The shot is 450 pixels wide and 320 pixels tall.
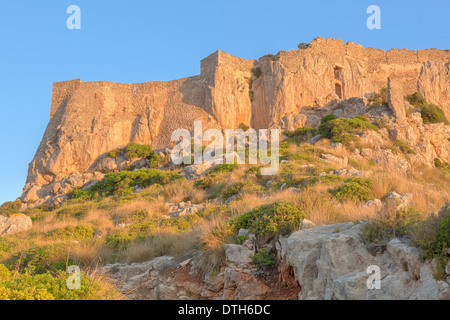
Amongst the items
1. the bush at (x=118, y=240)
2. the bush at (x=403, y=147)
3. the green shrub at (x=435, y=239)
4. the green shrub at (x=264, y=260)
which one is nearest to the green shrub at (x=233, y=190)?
the bush at (x=118, y=240)

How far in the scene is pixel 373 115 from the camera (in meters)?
23.1

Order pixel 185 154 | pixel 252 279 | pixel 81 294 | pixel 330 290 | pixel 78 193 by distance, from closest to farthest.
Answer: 1. pixel 330 290
2. pixel 81 294
3. pixel 252 279
4. pixel 78 193
5. pixel 185 154

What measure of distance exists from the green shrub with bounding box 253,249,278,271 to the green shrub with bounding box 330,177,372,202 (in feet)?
→ 10.7

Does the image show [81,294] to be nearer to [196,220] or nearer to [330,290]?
[330,290]

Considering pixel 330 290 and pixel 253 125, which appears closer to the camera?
pixel 330 290

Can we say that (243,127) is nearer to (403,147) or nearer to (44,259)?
(403,147)

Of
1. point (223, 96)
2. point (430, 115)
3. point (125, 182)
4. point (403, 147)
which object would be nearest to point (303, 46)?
point (223, 96)

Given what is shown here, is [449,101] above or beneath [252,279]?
above

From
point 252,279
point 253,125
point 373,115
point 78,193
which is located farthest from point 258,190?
point 253,125

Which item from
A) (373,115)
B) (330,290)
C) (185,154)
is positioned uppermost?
(373,115)

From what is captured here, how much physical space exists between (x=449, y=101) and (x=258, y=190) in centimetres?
2450

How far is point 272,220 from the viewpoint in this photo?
6180mm

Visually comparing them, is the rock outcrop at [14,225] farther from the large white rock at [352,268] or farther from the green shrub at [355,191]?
the large white rock at [352,268]

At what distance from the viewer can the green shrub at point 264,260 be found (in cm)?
543
